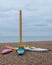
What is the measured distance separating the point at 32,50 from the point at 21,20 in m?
1.61

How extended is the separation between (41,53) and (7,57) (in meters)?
1.64

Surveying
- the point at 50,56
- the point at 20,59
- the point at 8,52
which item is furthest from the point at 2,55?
the point at 50,56

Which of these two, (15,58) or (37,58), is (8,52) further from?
(37,58)

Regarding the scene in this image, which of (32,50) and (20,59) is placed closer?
(20,59)

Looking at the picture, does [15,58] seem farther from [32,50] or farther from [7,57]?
[32,50]

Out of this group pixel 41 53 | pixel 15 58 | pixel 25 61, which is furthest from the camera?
pixel 41 53

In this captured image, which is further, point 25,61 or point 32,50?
point 32,50

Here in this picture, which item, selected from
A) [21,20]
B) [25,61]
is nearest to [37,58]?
[25,61]

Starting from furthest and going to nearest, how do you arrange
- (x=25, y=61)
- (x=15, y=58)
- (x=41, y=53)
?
(x=41, y=53) → (x=15, y=58) → (x=25, y=61)

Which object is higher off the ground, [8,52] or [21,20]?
[21,20]

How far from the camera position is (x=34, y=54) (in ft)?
33.3

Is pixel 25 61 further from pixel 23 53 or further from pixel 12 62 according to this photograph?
pixel 23 53

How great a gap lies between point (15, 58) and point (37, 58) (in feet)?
3.27

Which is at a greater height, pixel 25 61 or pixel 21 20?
pixel 21 20
